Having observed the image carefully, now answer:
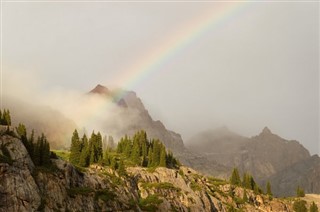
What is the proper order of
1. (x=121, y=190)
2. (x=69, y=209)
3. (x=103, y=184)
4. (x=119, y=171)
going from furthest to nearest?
(x=119, y=171)
(x=121, y=190)
(x=103, y=184)
(x=69, y=209)

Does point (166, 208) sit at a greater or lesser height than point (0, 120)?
lesser

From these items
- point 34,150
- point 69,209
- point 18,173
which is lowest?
point 69,209

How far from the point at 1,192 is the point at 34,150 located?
2554 cm

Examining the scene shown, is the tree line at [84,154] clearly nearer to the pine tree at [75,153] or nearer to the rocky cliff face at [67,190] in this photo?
the pine tree at [75,153]

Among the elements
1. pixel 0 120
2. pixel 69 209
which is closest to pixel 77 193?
pixel 69 209

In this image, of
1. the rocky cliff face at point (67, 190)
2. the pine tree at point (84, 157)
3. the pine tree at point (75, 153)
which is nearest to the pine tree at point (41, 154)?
the rocky cliff face at point (67, 190)

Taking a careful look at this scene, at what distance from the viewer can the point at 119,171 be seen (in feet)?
562

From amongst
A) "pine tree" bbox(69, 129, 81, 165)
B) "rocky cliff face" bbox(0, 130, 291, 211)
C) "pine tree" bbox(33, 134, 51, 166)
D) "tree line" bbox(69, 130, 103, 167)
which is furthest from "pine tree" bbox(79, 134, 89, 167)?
"pine tree" bbox(33, 134, 51, 166)

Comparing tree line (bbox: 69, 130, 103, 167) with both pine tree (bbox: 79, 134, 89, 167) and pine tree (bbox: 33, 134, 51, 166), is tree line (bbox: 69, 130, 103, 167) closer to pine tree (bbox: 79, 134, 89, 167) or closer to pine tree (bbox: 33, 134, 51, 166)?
pine tree (bbox: 79, 134, 89, 167)

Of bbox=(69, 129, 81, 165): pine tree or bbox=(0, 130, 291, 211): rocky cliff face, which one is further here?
bbox=(69, 129, 81, 165): pine tree

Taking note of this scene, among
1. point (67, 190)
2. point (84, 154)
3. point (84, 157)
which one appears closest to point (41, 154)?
point (67, 190)

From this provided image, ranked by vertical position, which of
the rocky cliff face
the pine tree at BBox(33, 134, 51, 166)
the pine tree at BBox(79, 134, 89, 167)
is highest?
the pine tree at BBox(79, 134, 89, 167)

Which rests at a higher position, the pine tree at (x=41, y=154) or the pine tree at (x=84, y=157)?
the pine tree at (x=84, y=157)

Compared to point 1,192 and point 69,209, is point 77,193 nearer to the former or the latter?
point 69,209
